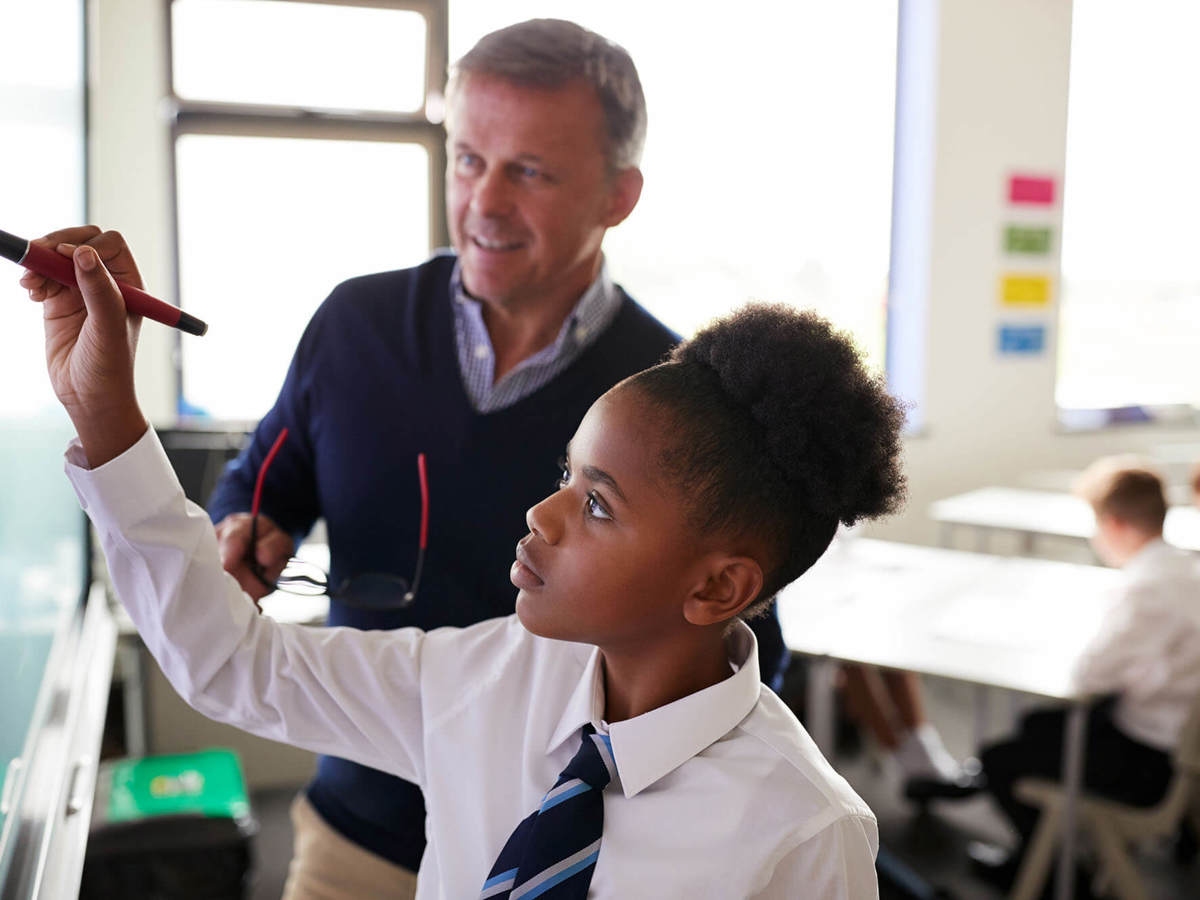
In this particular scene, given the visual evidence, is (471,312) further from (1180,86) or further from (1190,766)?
(1180,86)

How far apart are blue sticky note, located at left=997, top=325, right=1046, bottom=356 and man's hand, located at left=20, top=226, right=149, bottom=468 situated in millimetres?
5227

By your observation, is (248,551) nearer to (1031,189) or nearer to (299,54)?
(299,54)

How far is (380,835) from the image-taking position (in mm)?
1344

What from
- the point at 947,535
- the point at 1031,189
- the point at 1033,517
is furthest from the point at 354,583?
the point at 1031,189

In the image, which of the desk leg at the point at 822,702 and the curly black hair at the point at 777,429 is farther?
the desk leg at the point at 822,702

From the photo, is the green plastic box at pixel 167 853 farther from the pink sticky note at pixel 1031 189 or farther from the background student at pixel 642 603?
the pink sticky note at pixel 1031 189

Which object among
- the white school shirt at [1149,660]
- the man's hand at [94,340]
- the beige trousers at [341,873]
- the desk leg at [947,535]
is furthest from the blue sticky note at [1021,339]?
the man's hand at [94,340]

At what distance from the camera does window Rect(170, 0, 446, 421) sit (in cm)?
380

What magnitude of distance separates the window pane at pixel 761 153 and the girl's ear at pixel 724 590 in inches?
141

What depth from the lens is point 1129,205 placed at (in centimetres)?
589

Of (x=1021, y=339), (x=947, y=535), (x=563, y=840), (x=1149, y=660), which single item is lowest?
(x=947, y=535)

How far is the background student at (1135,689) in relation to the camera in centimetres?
262

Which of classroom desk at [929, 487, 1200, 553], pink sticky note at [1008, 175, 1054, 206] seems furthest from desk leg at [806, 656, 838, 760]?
pink sticky note at [1008, 175, 1054, 206]

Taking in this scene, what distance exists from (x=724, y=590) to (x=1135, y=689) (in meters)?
2.10
